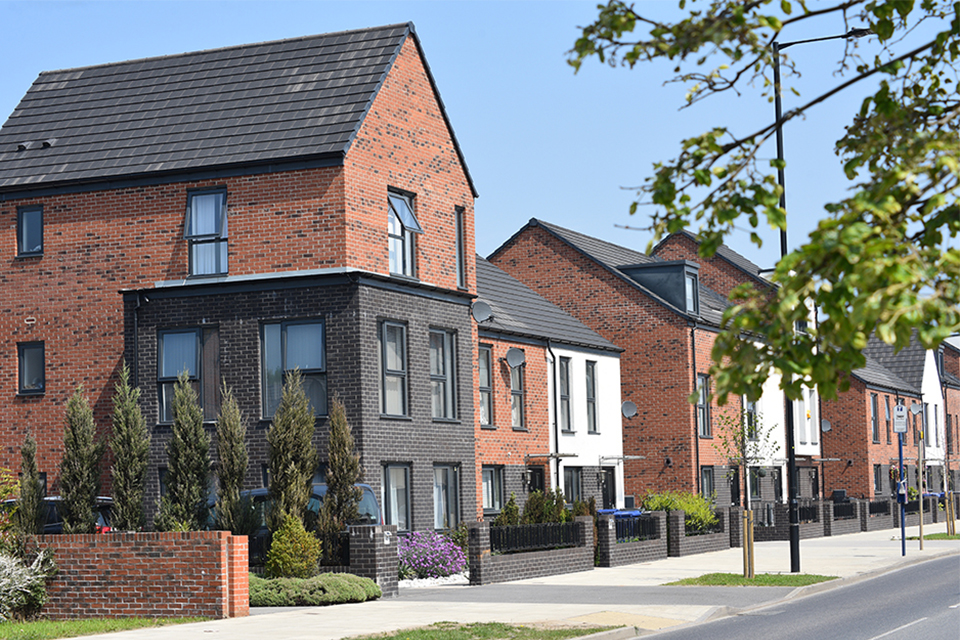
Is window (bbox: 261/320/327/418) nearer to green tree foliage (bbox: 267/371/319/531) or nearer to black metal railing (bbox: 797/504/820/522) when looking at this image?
green tree foliage (bbox: 267/371/319/531)

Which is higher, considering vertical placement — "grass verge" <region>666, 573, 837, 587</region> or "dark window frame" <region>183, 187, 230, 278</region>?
"dark window frame" <region>183, 187, 230, 278</region>

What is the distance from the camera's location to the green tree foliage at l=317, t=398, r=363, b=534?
75.0ft

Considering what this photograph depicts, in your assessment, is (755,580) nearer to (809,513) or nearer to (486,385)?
(486,385)

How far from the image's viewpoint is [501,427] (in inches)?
1363

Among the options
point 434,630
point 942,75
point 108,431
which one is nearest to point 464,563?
point 108,431

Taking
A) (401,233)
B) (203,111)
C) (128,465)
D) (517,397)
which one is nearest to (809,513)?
(517,397)

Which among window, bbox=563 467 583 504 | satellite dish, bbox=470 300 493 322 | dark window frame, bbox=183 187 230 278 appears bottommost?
window, bbox=563 467 583 504

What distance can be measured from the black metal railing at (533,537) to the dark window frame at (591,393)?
436 inches

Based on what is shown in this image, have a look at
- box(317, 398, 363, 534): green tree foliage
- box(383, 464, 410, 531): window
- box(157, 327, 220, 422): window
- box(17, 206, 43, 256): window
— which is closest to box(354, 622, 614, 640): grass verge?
box(317, 398, 363, 534): green tree foliage

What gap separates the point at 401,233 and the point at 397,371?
9.79 ft

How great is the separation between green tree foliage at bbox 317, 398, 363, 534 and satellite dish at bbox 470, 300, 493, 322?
23.3 feet

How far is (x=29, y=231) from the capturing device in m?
28.1

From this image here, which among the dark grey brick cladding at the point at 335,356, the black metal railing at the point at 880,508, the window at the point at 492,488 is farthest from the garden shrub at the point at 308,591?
the black metal railing at the point at 880,508

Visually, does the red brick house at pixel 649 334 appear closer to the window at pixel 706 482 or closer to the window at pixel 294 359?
the window at pixel 706 482
